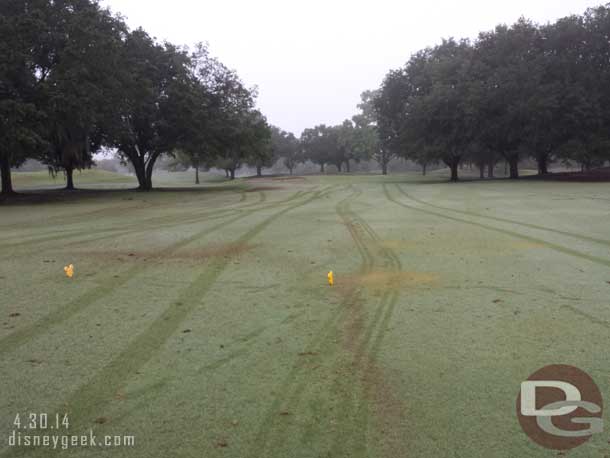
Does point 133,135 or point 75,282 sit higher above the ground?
point 133,135

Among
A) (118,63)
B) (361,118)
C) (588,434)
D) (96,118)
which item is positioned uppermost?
(361,118)

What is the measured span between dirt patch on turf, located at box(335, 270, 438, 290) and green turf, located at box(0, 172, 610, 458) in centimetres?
5

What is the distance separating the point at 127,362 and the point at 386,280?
3.44 meters

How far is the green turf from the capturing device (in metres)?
2.66

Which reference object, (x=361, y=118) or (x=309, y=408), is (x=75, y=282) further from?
(x=361, y=118)

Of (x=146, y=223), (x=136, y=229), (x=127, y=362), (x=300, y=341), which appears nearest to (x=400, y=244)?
(x=300, y=341)

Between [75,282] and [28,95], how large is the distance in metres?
16.3

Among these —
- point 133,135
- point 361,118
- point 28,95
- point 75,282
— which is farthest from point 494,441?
point 361,118

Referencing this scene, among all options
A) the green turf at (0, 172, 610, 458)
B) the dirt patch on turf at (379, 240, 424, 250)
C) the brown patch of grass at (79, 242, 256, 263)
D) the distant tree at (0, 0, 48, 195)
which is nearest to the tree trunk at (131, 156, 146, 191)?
the distant tree at (0, 0, 48, 195)

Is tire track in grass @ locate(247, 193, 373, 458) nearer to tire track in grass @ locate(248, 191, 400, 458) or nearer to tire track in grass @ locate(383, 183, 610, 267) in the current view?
tire track in grass @ locate(248, 191, 400, 458)

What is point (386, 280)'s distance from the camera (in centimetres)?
594

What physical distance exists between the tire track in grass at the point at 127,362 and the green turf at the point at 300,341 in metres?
0.02

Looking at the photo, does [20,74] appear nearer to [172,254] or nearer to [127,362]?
[172,254]

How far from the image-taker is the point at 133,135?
89.5 feet
